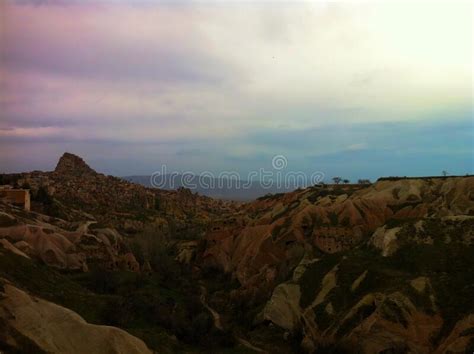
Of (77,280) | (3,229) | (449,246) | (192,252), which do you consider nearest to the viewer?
(449,246)

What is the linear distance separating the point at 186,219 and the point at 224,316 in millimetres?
76931

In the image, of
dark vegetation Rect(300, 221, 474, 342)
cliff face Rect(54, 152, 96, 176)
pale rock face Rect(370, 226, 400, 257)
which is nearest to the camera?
dark vegetation Rect(300, 221, 474, 342)

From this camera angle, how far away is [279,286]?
32.9 meters

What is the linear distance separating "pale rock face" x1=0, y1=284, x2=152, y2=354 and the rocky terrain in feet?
0.18

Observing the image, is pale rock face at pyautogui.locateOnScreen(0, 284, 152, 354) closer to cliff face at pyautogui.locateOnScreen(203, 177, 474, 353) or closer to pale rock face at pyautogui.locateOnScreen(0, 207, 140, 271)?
cliff face at pyautogui.locateOnScreen(203, 177, 474, 353)

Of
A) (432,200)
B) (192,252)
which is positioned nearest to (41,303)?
(432,200)

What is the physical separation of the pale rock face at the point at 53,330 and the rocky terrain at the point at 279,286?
0.18ft

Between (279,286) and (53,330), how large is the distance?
18.5 meters

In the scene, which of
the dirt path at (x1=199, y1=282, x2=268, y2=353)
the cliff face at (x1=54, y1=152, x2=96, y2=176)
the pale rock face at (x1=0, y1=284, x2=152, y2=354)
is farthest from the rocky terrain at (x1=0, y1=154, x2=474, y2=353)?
the cliff face at (x1=54, y1=152, x2=96, y2=176)

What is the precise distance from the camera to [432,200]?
50906 mm

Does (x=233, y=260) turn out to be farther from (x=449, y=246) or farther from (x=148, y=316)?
(x=449, y=246)

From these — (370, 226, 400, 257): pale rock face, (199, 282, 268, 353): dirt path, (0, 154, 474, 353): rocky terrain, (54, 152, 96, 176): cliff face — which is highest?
(54, 152, 96, 176): cliff face

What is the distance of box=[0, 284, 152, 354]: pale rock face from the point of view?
1633 centimetres

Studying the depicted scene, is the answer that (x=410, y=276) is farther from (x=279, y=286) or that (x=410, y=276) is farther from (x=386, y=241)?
(x=279, y=286)
